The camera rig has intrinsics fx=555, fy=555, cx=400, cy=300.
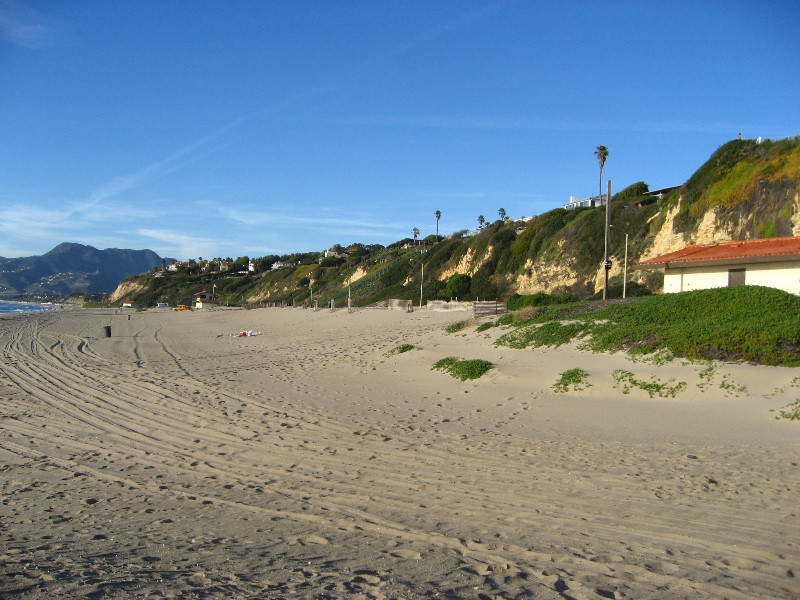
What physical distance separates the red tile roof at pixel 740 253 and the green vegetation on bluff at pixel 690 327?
13.8 feet

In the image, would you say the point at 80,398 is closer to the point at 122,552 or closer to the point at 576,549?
the point at 122,552

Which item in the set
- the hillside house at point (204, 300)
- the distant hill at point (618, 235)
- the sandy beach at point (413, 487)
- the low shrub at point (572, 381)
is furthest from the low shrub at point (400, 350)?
the hillside house at point (204, 300)

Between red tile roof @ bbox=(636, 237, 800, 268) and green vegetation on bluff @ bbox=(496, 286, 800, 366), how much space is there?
4.22 m

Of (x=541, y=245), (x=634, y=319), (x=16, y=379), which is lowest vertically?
(x=16, y=379)

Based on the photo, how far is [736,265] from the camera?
1845 centimetres

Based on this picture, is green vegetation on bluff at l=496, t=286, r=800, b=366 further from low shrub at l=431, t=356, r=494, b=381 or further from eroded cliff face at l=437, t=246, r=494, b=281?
eroded cliff face at l=437, t=246, r=494, b=281

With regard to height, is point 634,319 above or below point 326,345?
above

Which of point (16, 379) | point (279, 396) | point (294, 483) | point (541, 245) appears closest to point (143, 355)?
point (16, 379)

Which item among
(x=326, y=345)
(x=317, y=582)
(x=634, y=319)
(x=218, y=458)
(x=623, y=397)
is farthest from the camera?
(x=326, y=345)

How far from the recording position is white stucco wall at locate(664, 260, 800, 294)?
1711cm

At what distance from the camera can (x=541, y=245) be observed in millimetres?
45031

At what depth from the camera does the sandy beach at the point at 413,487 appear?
3875 mm

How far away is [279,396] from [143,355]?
36.4ft

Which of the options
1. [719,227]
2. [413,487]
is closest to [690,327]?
[413,487]
